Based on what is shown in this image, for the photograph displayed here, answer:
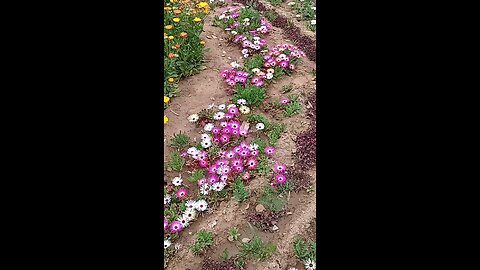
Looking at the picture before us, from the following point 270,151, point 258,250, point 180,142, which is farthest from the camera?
point 180,142

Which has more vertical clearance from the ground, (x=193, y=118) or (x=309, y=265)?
(x=309, y=265)

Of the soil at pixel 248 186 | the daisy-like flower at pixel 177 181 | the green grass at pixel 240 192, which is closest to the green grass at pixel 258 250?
the soil at pixel 248 186

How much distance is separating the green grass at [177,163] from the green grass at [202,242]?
2.46 ft

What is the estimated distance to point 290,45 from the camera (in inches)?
A: 225

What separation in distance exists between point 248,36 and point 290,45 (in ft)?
1.76

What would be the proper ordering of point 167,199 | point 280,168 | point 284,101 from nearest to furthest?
point 167,199
point 280,168
point 284,101

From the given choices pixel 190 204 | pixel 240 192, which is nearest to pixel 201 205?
pixel 190 204

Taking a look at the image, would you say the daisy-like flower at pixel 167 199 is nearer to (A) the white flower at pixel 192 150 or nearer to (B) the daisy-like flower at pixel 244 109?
(A) the white flower at pixel 192 150

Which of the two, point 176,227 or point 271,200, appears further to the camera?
point 271,200

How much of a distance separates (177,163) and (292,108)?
1346 mm

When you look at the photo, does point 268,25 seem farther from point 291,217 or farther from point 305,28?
point 291,217

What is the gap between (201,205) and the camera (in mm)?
3557

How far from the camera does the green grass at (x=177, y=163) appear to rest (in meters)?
3.88

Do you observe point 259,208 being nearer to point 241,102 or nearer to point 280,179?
point 280,179
